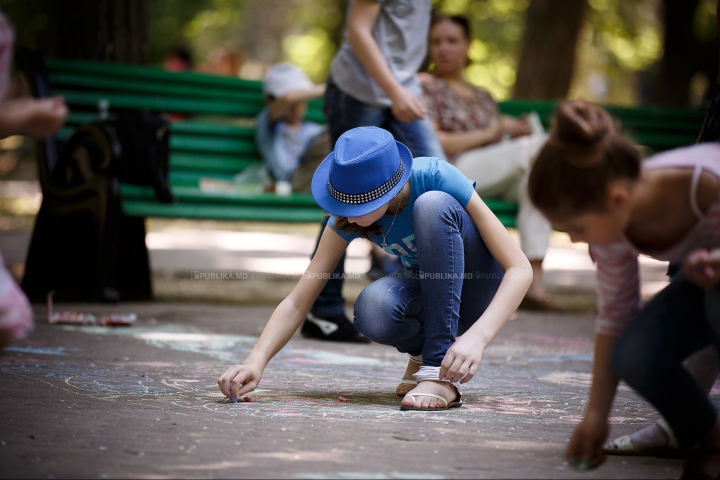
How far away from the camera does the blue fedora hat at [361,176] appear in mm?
2672

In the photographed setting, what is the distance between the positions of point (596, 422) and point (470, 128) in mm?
3989

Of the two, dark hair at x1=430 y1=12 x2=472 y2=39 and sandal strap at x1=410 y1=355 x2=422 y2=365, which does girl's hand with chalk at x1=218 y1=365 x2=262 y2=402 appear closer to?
sandal strap at x1=410 y1=355 x2=422 y2=365

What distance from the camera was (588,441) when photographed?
6.68 feet

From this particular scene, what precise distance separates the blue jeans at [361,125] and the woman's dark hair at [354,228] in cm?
128

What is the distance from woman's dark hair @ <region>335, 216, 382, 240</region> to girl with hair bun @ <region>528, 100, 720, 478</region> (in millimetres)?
868

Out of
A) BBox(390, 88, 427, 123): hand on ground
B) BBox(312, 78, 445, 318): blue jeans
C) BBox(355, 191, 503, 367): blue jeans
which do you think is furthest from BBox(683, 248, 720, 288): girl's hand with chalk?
BBox(312, 78, 445, 318): blue jeans

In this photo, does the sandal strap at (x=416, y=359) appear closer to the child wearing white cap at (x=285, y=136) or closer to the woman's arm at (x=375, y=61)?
the woman's arm at (x=375, y=61)

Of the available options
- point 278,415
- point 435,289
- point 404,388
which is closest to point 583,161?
point 435,289

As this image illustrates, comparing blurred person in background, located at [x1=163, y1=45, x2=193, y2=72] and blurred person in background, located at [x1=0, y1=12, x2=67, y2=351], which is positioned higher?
blurred person in background, located at [x1=0, y1=12, x2=67, y2=351]

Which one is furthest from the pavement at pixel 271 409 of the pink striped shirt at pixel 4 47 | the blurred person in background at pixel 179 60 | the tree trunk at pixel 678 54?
the tree trunk at pixel 678 54

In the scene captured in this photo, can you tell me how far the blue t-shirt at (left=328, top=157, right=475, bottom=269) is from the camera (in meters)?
2.93

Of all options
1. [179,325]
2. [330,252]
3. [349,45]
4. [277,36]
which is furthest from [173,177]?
[277,36]

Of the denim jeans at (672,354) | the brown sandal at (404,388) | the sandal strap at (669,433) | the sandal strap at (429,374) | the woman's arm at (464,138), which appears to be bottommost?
the brown sandal at (404,388)

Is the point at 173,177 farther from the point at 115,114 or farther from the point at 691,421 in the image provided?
the point at 691,421
